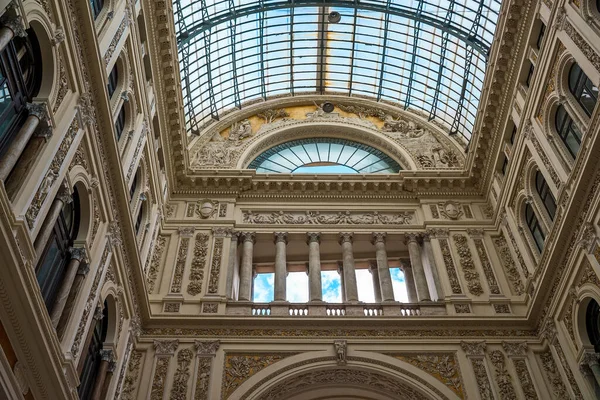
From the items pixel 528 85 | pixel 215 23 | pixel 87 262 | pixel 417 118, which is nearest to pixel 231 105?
pixel 215 23

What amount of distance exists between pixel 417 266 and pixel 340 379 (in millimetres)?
4880

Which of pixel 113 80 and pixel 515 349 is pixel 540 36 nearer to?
pixel 515 349

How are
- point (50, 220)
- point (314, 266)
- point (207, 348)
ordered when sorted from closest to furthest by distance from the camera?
point (50, 220)
point (207, 348)
point (314, 266)

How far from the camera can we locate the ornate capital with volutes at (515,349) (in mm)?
16547

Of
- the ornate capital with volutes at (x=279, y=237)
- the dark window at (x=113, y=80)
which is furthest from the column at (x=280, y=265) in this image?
the dark window at (x=113, y=80)

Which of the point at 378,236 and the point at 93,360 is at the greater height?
the point at 378,236

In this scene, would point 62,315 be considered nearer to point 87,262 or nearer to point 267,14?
point 87,262

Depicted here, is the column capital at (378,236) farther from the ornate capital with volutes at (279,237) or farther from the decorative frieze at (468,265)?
the ornate capital with volutes at (279,237)

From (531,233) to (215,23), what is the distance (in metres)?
15.6

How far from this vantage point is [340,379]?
55.4ft

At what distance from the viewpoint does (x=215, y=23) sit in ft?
83.5

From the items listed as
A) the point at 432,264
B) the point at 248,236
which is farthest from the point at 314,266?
the point at 432,264

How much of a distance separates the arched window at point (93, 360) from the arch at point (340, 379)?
139 inches

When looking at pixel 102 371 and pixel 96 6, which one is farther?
pixel 102 371
